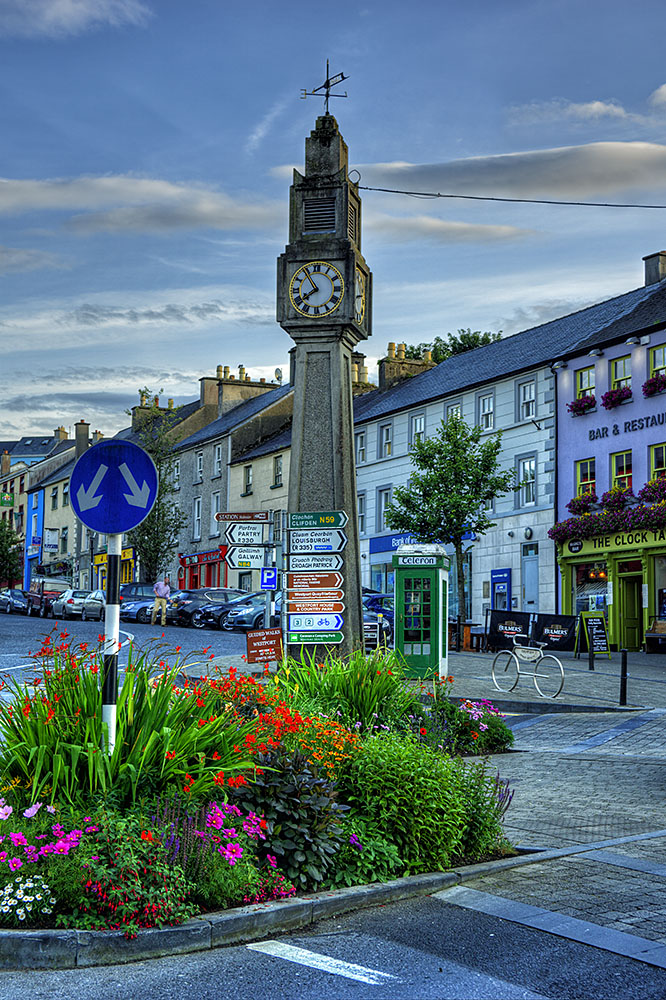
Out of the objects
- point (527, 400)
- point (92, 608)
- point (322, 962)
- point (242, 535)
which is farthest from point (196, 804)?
point (92, 608)

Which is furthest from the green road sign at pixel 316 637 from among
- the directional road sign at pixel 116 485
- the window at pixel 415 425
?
the window at pixel 415 425

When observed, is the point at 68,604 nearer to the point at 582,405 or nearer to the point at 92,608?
the point at 92,608

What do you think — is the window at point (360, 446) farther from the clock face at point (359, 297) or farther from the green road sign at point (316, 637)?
the green road sign at point (316, 637)

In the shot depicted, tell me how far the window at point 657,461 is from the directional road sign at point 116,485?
29.7m

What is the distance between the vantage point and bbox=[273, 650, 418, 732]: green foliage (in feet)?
→ 33.1

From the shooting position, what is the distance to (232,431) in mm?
60656

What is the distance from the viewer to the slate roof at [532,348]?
37.8m

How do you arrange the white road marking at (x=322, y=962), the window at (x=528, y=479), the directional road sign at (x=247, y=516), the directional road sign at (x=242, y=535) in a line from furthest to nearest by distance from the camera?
the window at (x=528, y=479) < the directional road sign at (x=242, y=535) < the directional road sign at (x=247, y=516) < the white road marking at (x=322, y=962)

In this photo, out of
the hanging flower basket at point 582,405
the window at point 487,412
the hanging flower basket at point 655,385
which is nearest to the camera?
the hanging flower basket at point 655,385

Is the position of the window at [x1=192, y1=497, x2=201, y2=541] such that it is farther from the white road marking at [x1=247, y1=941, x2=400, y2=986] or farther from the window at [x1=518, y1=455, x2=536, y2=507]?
the white road marking at [x1=247, y1=941, x2=400, y2=986]

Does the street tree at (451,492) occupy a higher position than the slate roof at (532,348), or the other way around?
the slate roof at (532,348)

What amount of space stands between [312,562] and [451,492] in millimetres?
20469

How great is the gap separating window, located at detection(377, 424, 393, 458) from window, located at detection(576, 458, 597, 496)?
1268 cm

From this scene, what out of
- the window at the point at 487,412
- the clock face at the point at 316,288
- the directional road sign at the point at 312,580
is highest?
the window at the point at 487,412
